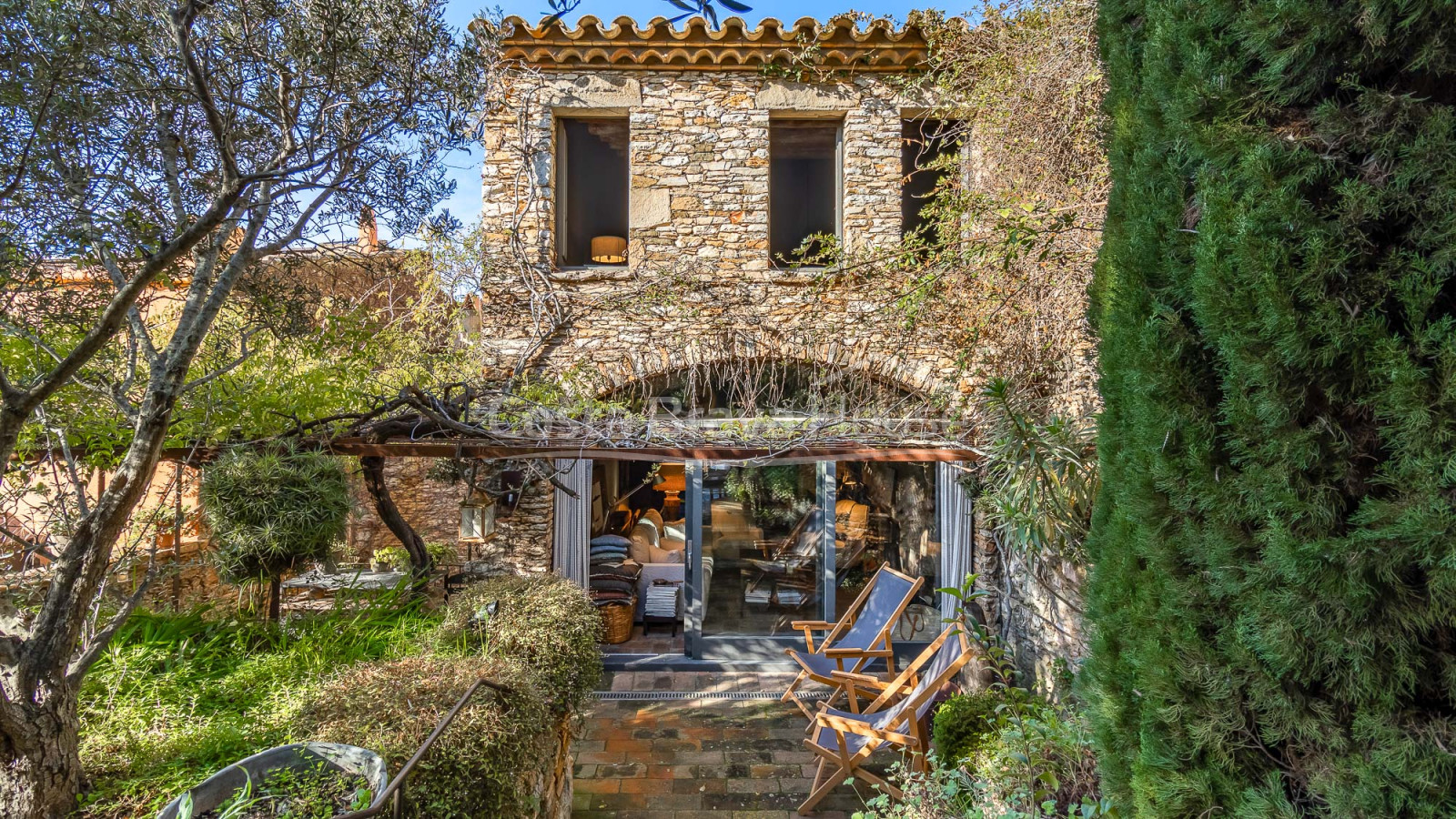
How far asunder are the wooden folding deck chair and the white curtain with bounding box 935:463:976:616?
1675mm

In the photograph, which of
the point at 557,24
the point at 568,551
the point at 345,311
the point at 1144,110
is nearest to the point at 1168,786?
the point at 1144,110

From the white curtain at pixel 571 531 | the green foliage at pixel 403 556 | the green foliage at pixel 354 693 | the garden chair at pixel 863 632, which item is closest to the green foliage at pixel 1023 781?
the green foliage at pixel 354 693

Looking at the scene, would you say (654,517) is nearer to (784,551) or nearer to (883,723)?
(784,551)

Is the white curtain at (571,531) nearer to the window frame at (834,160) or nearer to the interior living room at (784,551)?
the interior living room at (784,551)

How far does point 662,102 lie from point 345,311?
356 centimetres

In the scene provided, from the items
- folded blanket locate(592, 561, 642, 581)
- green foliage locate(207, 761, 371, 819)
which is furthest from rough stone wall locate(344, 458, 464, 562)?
green foliage locate(207, 761, 371, 819)

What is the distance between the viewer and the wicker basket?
6137 millimetres

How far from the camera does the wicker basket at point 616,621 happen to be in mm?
6137

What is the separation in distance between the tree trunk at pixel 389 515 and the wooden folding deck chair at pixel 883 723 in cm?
294

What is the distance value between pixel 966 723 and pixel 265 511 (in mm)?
3836

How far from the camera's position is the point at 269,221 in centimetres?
305

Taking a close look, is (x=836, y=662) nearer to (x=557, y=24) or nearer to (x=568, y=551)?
→ (x=568, y=551)

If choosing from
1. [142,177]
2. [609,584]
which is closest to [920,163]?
[609,584]

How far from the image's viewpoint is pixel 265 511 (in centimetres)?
323
